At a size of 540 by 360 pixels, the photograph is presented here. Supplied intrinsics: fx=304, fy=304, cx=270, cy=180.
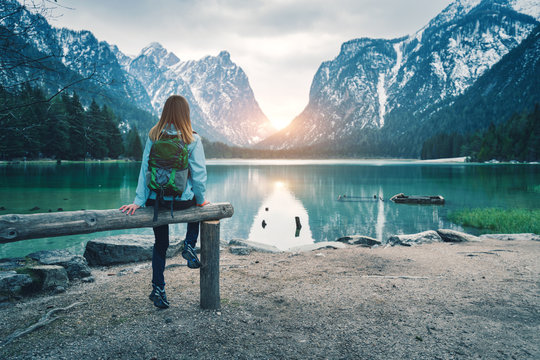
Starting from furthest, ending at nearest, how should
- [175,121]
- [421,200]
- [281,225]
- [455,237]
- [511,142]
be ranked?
1. [511,142]
2. [421,200]
3. [281,225]
4. [455,237]
5. [175,121]

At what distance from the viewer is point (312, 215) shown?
98.1ft

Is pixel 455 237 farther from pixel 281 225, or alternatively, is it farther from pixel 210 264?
pixel 281 225

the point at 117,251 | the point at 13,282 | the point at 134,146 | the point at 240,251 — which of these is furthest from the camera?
the point at 134,146

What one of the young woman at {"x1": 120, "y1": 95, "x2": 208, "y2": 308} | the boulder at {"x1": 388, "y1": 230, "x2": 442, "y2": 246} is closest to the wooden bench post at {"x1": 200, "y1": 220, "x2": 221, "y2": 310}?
the young woman at {"x1": 120, "y1": 95, "x2": 208, "y2": 308}

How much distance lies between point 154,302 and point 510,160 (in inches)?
5513

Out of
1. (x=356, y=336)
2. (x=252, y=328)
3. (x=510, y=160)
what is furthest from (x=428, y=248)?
(x=510, y=160)

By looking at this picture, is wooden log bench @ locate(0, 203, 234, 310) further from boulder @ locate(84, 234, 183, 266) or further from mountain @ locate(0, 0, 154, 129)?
boulder @ locate(84, 234, 183, 266)

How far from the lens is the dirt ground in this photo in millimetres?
4461

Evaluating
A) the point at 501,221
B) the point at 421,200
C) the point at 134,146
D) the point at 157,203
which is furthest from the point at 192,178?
the point at 134,146

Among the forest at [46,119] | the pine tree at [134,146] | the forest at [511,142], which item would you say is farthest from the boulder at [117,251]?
the forest at [511,142]

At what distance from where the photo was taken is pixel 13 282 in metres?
6.35

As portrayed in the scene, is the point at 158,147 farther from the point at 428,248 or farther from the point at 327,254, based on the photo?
the point at 428,248

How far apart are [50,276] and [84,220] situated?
3922 millimetres

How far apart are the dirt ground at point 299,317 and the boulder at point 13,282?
378mm
